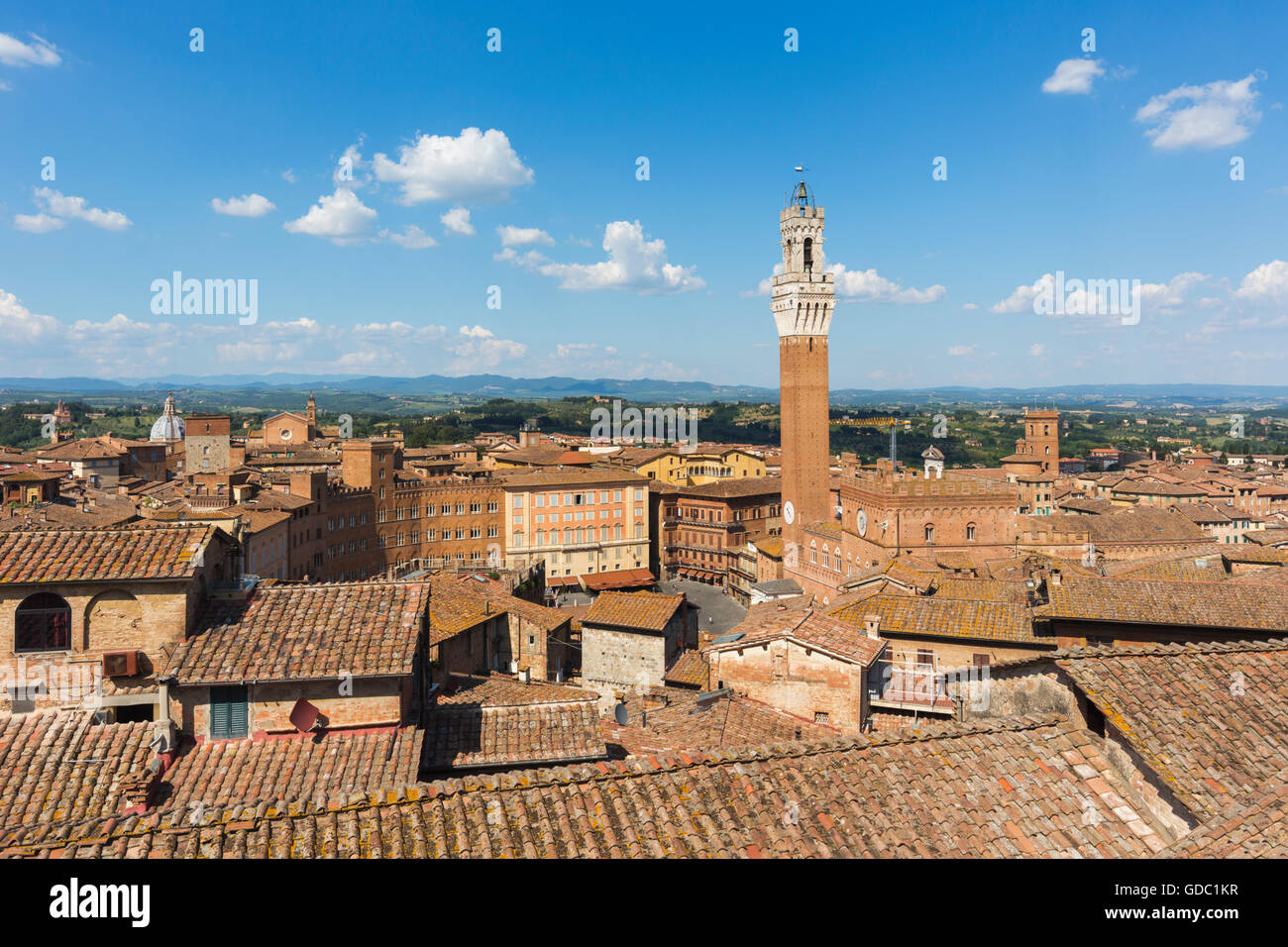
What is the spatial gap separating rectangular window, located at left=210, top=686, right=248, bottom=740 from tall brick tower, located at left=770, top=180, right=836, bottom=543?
63752mm

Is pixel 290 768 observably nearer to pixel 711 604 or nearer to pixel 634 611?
pixel 634 611

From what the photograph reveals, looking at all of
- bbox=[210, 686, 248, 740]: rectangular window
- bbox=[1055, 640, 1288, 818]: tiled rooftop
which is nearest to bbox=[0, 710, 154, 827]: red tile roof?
bbox=[210, 686, 248, 740]: rectangular window

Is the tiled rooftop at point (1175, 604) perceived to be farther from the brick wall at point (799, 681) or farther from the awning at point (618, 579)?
the awning at point (618, 579)

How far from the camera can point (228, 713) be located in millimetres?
11344

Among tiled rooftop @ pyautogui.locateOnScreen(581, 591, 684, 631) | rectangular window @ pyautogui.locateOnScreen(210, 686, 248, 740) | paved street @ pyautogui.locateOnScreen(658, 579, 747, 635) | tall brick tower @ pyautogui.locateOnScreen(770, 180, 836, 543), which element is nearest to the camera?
rectangular window @ pyautogui.locateOnScreen(210, 686, 248, 740)

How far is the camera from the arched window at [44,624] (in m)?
11.8

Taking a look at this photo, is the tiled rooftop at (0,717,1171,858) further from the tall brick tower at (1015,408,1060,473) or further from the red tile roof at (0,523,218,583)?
the tall brick tower at (1015,408,1060,473)

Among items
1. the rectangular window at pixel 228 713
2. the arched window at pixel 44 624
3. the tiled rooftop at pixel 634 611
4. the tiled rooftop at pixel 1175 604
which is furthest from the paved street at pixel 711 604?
the arched window at pixel 44 624

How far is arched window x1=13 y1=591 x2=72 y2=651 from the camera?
11758 millimetres

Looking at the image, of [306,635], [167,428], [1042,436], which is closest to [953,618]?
[306,635]

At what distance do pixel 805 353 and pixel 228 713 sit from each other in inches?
2629

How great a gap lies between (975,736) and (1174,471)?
12637 centimetres
